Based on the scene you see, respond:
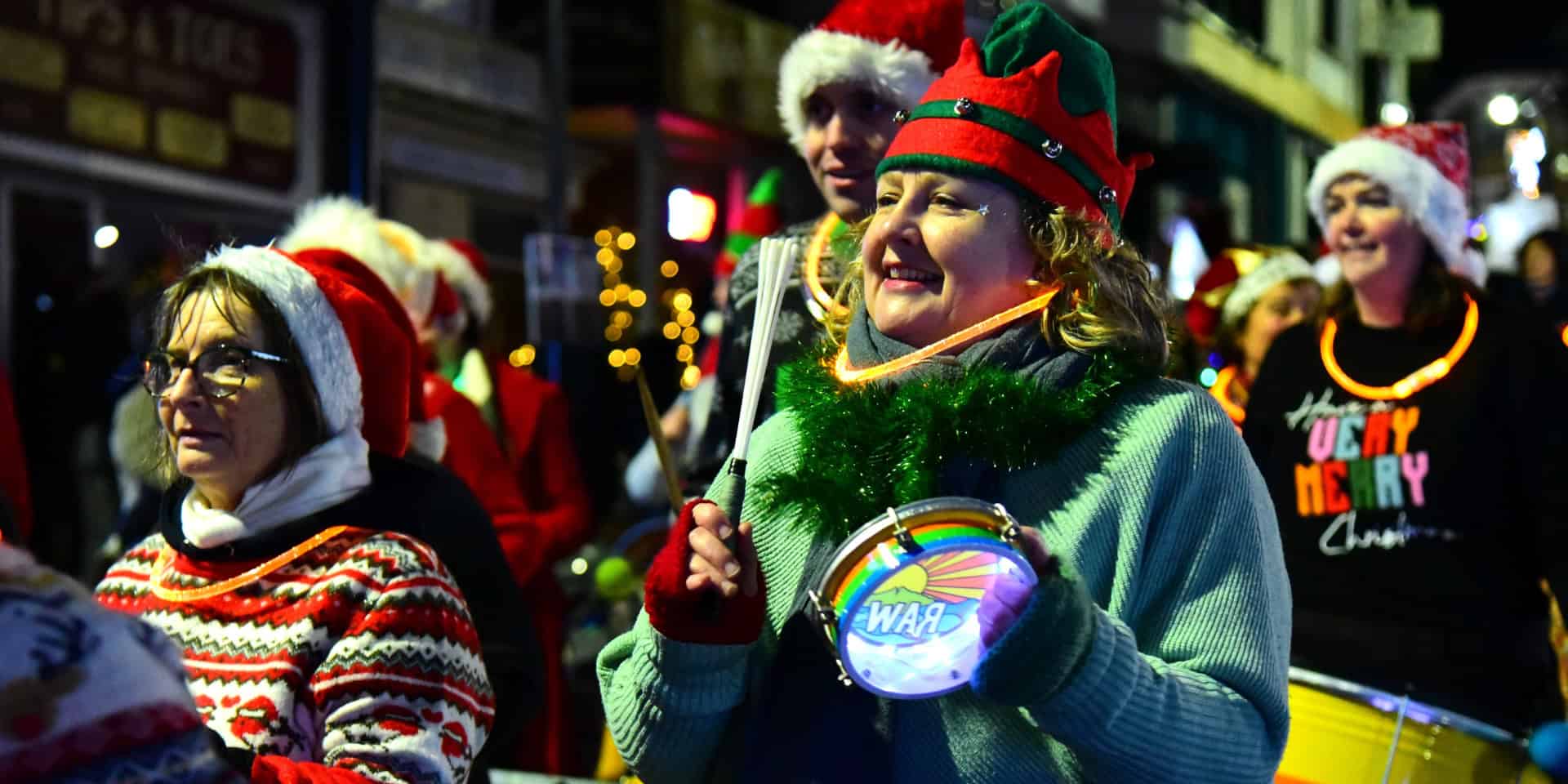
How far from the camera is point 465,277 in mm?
7234

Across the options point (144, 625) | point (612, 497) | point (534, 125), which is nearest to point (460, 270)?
point (612, 497)

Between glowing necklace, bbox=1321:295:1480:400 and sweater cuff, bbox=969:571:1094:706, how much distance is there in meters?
2.64

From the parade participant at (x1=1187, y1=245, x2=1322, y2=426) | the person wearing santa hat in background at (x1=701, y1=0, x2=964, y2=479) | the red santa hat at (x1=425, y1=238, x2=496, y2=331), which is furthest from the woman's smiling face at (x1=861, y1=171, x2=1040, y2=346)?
the red santa hat at (x1=425, y1=238, x2=496, y2=331)

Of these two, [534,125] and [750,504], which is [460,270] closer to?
[750,504]

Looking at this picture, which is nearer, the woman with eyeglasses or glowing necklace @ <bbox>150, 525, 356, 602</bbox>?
the woman with eyeglasses

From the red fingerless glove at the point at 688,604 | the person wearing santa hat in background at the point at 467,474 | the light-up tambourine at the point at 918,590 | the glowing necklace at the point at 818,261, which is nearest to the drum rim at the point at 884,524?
the light-up tambourine at the point at 918,590

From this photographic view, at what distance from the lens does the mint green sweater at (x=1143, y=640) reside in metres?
2.57

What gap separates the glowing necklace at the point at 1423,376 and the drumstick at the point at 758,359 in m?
2.35

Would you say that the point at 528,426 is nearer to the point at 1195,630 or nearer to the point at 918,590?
the point at 1195,630

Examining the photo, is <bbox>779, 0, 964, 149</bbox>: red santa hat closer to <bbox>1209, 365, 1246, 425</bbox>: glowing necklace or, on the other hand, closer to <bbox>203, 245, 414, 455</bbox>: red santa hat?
<bbox>203, 245, 414, 455</bbox>: red santa hat

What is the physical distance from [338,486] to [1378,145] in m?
3.33

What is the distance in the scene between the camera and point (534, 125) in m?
17.1

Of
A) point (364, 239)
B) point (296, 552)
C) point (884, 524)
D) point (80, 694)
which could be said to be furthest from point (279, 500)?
point (364, 239)

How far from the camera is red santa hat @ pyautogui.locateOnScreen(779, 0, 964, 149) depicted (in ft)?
15.5
